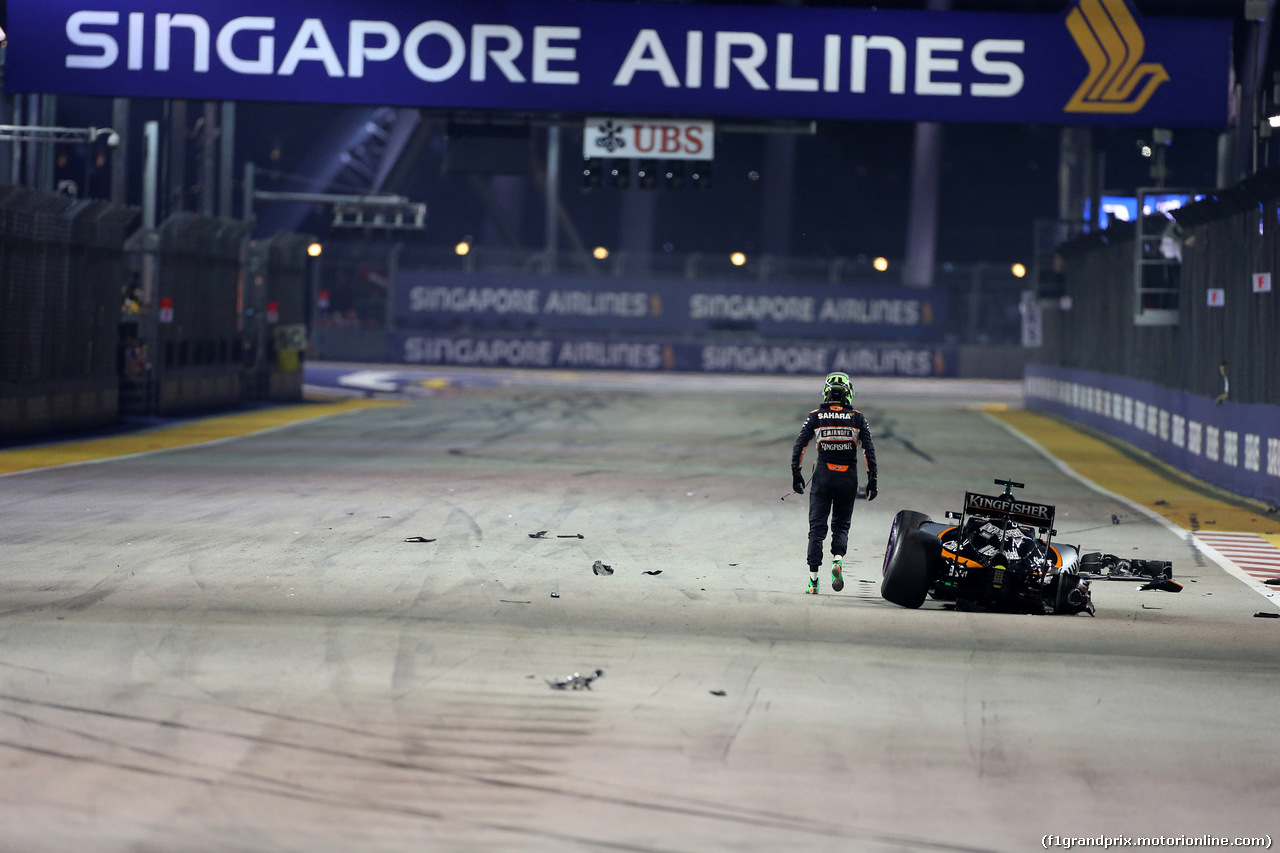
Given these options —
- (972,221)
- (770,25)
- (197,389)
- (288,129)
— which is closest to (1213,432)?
(770,25)

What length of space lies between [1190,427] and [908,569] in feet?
44.1

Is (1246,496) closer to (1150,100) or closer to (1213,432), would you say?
(1213,432)

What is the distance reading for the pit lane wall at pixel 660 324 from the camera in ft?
187

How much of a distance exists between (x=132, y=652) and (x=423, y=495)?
901cm

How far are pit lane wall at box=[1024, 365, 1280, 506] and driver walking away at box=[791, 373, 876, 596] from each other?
28.5 feet

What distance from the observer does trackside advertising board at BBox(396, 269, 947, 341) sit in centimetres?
5694

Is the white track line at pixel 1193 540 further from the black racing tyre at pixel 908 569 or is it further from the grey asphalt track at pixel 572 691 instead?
the black racing tyre at pixel 908 569

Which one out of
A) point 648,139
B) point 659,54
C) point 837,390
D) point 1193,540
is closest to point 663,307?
point 648,139

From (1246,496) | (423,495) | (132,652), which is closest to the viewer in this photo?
(132,652)

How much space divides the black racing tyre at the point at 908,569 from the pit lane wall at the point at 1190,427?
9.02 m

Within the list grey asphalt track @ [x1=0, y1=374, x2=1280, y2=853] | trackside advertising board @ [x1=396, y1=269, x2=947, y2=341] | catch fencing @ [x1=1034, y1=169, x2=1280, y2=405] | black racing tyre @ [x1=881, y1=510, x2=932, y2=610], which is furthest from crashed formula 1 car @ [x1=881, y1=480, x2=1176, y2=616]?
trackside advertising board @ [x1=396, y1=269, x2=947, y2=341]

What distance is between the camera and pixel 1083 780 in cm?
670
